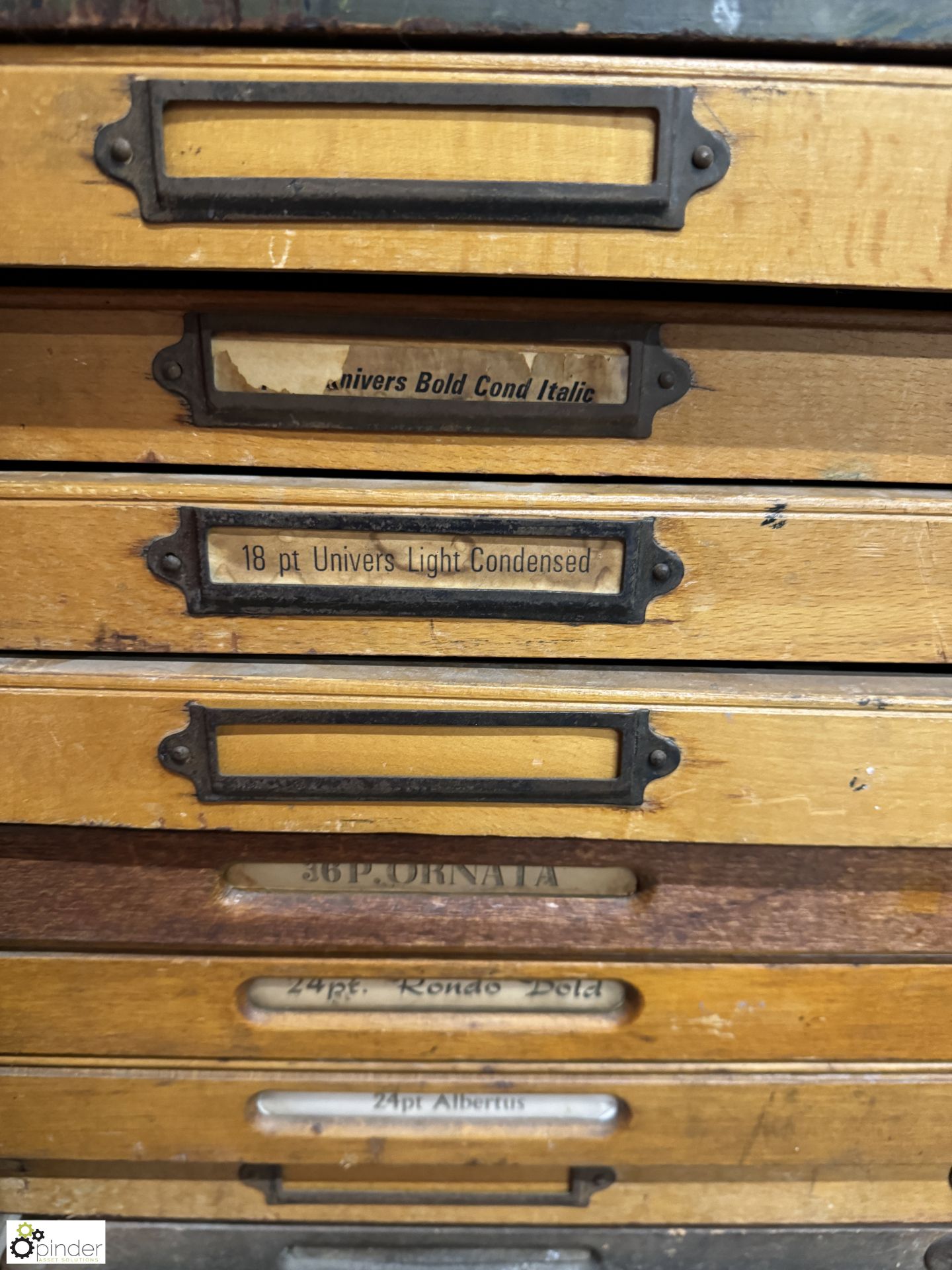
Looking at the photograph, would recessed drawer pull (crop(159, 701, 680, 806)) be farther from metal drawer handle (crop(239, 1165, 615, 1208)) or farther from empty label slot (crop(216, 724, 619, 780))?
metal drawer handle (crop(239, 1165, 615, 1208))

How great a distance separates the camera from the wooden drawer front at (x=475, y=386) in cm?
55

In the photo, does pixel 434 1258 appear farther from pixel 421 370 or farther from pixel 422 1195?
pixel 421 370

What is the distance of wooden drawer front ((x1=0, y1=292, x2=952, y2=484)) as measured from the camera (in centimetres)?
55

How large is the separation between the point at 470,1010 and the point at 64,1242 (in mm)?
434

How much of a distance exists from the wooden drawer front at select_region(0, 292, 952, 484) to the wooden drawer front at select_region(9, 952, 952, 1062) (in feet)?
1.32

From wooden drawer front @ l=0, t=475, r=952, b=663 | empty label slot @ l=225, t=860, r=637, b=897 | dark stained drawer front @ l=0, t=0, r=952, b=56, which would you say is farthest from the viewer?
empty label slot @ l=225, t=860, r=637, b=897

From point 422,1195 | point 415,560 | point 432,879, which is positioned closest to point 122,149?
point 415,560

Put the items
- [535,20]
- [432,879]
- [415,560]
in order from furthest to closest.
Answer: [432,879] → [415,560] → [535,20]

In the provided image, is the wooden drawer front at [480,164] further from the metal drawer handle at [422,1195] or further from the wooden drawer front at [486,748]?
the metal drawer handle at [422,1195]

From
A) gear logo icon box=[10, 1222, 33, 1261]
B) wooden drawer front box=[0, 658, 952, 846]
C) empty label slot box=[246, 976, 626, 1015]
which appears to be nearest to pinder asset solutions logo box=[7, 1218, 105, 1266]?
gear logo icon box=[10, 1222, 33, 1261]

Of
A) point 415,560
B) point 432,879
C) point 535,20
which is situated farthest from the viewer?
point 432,879

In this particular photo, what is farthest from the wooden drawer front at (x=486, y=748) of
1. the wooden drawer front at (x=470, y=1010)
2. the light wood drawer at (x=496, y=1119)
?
the light wood drawer at (x=496, y=1119)

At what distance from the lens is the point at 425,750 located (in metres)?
0.62

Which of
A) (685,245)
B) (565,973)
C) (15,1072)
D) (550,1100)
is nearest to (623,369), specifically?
(685,245)
